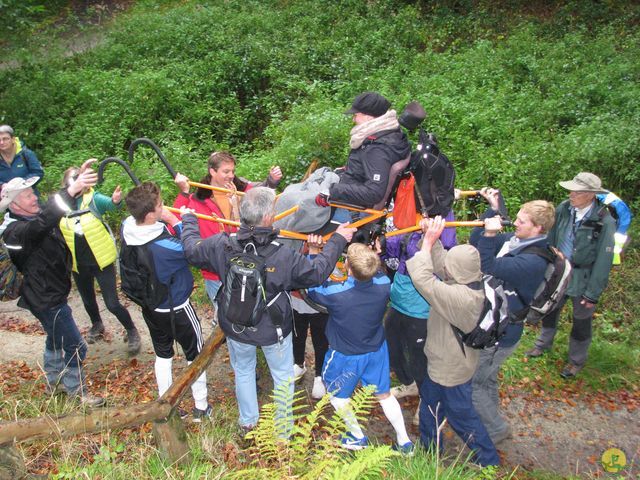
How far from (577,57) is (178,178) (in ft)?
30.8

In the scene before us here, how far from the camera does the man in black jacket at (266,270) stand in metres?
4.18

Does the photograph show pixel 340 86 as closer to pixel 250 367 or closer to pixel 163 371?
pixel 163 371

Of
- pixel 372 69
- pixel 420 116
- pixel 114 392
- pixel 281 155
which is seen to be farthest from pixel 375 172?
pixel 372 69

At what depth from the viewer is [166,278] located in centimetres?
479

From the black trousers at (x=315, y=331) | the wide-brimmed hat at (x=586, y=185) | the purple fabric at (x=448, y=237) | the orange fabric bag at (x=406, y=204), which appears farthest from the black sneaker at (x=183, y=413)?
the wide-brimmed hat at (x=586, y=185)

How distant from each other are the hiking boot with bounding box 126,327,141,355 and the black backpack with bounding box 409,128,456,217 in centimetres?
367

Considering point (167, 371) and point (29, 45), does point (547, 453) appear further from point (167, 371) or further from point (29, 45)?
point (29, 45)

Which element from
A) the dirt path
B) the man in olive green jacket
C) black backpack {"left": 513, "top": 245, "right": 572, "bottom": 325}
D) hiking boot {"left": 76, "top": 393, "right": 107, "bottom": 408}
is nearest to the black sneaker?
the dirt path

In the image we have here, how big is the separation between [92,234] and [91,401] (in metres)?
1.60

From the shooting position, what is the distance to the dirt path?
5336mm

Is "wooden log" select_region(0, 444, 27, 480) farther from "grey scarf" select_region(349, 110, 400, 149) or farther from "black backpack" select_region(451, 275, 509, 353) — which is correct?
"grey scarf" select_region(349, 110, 400, 149)

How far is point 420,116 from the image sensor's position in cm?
504

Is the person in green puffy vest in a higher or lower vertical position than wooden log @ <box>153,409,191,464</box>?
higher

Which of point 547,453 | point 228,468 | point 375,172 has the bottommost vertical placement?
point 547,453
